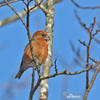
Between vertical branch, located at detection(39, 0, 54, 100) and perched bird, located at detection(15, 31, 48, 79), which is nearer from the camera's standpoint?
vertical branch, located at detection(39, 0, 54, 100)

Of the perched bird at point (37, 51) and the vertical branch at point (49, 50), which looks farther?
the perched bird at point (37, 51)

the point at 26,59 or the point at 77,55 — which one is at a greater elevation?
the point at 77,55

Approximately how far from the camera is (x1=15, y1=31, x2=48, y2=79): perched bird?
5.08 metres

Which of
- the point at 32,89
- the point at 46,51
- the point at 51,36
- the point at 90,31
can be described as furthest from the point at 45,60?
the point at 90,31

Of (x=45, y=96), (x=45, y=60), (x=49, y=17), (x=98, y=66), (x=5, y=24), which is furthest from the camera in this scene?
(x=5, y=24)

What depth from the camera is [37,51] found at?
201 inches

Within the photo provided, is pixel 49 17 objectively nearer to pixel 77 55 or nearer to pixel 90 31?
pixel 77 55

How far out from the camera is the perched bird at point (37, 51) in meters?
5.08

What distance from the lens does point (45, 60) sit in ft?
17.1

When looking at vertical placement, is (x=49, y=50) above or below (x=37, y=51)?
below

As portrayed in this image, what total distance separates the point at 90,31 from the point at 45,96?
158 cm

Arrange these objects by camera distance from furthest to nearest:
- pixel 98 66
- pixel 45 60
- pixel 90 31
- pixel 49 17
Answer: pixel 49 17
pixel 45 60
pixel 90 31
pixel 98 66

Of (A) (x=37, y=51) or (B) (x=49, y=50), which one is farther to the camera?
(B) (x=49, y=50)

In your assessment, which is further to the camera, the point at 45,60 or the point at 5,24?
the point at 5,24
